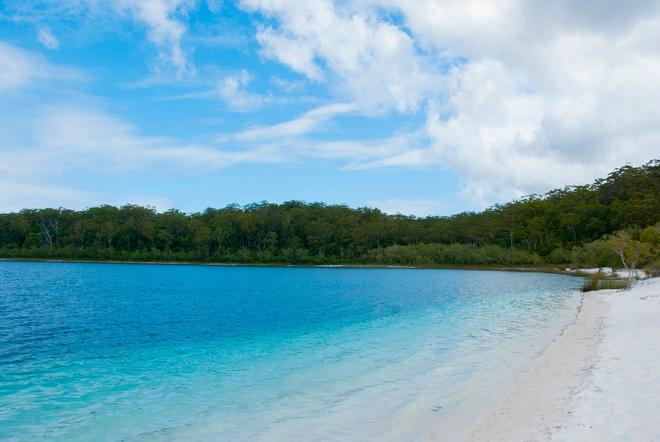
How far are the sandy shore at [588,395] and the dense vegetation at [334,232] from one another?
92769 mm

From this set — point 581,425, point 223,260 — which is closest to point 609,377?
point 581,425

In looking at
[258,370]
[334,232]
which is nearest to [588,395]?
[258,370]

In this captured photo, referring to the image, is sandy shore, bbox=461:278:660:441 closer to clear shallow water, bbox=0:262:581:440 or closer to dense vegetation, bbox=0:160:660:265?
clear shallow water, bbox=0:262:581:440

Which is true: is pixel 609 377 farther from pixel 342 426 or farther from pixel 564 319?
pixel 564 319

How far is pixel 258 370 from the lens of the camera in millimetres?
14602

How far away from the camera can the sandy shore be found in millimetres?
7703

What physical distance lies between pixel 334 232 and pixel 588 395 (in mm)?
129520

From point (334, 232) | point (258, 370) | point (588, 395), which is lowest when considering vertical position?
point (258, 370)

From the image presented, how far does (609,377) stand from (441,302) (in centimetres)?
2543

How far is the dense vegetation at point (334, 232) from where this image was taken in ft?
357

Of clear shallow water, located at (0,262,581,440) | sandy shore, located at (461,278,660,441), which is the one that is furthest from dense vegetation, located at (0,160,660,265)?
sandy shore, located at (461,278,660,441)

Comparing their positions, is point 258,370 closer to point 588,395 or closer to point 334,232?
point 588,395

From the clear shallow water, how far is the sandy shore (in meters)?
0.72

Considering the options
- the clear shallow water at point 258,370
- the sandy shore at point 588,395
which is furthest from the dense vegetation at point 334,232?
the sandy shore at point 588,395
